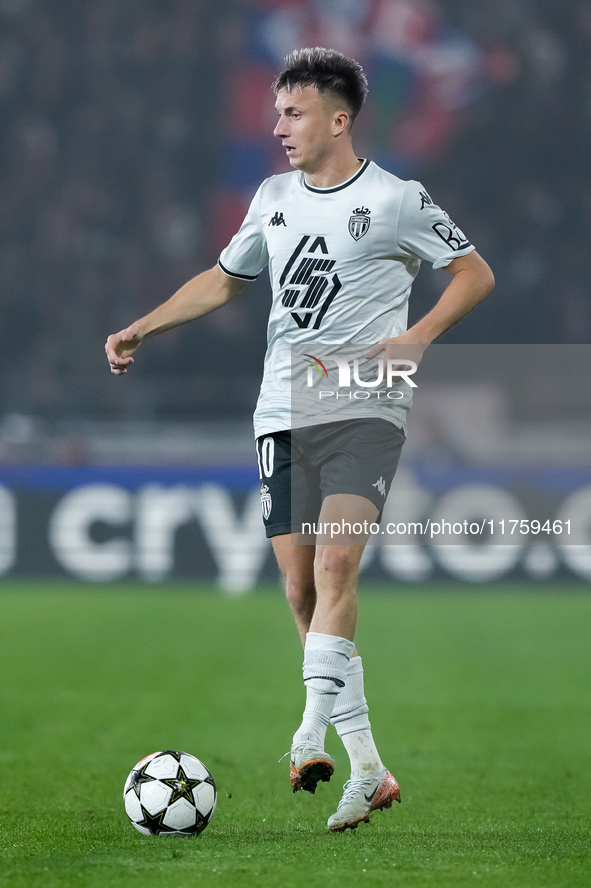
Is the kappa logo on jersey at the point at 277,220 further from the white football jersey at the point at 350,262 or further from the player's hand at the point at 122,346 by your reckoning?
the player's hand at the point at 122,346

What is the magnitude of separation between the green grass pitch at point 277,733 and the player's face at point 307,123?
6.84 feet

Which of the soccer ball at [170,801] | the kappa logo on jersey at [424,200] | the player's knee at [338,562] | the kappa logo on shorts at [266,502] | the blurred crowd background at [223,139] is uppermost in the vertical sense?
the blurred crowd background at [223,139]

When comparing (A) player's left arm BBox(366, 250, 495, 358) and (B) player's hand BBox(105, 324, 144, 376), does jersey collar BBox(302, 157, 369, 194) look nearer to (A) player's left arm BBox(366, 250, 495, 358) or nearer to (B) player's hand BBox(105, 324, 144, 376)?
(A) player's left arm BBox(366, 250, 495, 358)

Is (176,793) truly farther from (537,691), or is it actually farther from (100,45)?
(100,45)

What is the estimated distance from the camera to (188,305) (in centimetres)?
445

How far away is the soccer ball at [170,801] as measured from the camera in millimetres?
3820

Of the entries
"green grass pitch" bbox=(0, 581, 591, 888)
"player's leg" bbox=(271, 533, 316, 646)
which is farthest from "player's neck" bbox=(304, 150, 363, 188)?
"green grass pitch" bbox=(0, 581, 591, 888)

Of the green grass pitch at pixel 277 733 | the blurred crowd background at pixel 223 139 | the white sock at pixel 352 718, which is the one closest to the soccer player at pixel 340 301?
the white sock at pixel 352 718

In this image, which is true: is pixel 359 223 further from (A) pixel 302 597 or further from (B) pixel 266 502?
(A) pixel 302 597

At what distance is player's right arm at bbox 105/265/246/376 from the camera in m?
4.32

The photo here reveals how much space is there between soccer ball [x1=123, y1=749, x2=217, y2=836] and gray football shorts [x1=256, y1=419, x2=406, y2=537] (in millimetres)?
807

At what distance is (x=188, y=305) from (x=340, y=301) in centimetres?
62

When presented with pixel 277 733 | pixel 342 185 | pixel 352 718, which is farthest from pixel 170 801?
pixel 277 733

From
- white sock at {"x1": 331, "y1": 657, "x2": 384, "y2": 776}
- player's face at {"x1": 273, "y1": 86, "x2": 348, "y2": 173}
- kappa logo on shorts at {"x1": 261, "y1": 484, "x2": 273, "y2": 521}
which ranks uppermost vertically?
player's face at {"x1": 273, "y1": 86, "x2": 348, "y2": 173}
